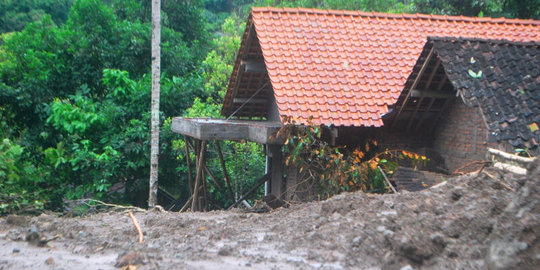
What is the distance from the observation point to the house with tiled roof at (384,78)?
7.76 metres

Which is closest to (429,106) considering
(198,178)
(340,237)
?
(198,178)

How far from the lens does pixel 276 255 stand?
4.90m

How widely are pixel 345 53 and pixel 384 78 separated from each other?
3.18 ft

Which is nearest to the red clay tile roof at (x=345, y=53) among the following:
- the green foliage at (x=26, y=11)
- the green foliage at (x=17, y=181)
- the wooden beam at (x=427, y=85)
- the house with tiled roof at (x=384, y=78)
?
the house with tiled roof at (x=384, y=78)

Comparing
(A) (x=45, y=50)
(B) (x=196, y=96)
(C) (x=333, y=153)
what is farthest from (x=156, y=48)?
(C) (x=333, y=153)

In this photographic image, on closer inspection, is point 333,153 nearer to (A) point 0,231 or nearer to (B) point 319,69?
(B) point 319,69

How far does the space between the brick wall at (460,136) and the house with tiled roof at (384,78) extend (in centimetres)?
2

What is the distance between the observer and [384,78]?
9.99 m

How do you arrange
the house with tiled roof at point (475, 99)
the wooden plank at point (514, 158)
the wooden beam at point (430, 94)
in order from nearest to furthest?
the wooden plank at point (514, 158), the house with tiled roof at point (475, 99), the wooden beam at point (430, 94)

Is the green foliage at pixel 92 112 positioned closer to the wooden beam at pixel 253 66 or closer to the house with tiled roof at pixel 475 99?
the wooden beam at pixel 253 66

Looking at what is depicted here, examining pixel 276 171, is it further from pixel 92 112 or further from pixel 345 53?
pixel 92 112

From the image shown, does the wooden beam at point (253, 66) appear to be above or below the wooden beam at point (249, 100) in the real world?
above

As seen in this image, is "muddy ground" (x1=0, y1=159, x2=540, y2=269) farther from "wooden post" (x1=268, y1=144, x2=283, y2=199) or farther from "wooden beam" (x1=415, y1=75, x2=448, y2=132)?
"wooden post" (x1=268, y1=144, x2=283, y2=199)

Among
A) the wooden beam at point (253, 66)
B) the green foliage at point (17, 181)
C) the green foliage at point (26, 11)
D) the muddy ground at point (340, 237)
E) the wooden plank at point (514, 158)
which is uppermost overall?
the green foliage at point (26, 11)
